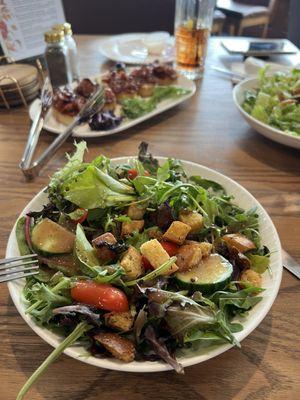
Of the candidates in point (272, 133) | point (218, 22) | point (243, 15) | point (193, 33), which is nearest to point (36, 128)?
point (272, 133)

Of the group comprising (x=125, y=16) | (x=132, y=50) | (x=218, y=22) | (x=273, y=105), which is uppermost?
(x=273, y=105)

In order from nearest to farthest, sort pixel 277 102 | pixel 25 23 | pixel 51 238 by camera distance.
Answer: pixel 51 238
pixel 277 102
pixel 25 23

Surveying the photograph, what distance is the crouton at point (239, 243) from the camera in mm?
956

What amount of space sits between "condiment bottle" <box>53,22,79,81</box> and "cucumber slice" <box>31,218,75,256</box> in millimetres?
1370

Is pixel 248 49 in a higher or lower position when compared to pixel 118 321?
lower

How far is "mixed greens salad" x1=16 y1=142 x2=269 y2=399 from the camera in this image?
2.44ft

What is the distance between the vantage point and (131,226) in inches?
38.3

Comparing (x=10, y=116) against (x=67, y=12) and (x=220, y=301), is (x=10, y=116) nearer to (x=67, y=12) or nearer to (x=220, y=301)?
(x=220, y=301)

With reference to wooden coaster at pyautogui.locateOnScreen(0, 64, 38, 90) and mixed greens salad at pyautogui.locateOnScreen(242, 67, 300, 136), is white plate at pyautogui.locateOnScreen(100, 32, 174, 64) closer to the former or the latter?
wooden coaster at pyautogui.locateOnScreen(0, 64, 38, 90)

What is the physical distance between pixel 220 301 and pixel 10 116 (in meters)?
1.56

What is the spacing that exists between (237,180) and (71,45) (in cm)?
132

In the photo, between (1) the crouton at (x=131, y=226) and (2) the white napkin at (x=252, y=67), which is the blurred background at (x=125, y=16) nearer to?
(2) the white napkin at (x=252, y=67)

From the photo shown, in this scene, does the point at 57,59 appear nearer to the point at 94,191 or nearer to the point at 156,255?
the point at 94,191

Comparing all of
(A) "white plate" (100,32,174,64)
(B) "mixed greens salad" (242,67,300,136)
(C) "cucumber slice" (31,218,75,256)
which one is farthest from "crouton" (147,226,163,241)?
(A) "white plate" (100,32,174,64)
